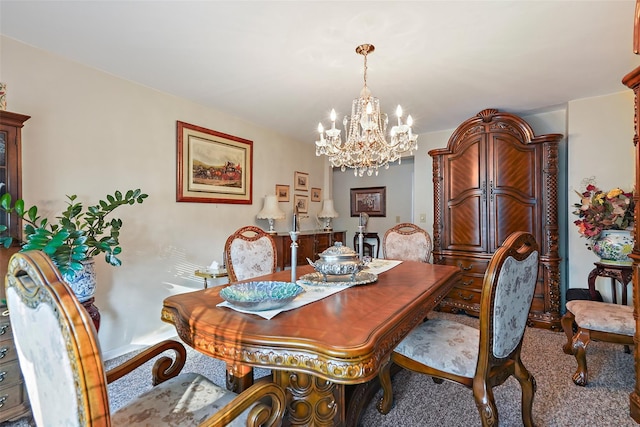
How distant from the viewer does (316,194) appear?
5055 mm

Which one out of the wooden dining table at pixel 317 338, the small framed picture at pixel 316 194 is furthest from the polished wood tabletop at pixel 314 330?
the small framed picture at pixel 316 194

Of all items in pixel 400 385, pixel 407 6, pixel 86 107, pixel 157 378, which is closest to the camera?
pixel 157 378

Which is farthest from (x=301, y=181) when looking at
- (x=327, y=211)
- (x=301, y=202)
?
(x=327, y=211)

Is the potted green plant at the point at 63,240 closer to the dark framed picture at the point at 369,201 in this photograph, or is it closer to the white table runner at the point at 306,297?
the white table runner at the point at 306,297

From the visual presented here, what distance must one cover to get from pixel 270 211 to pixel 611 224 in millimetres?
3297

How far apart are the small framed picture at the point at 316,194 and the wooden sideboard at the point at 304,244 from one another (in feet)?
2.17

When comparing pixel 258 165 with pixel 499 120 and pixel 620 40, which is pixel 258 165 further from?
pixel 620 40

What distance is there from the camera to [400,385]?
2.10 metres

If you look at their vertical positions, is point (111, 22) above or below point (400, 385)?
above

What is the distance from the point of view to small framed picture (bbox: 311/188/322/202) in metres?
4.96

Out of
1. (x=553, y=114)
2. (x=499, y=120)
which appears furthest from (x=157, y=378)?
(x=553, y=114)

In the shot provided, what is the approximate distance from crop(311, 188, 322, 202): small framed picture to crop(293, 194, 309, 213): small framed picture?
0.17 m

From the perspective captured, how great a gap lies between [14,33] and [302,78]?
187cm

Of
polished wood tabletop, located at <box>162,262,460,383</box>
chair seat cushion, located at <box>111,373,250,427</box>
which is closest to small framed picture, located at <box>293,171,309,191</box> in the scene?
polished wood tabletop, located at <box>162,262,460,383</box>
